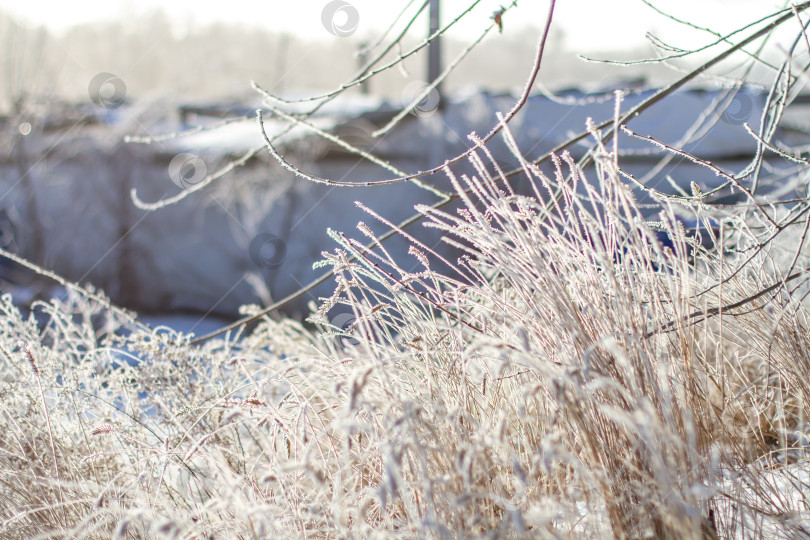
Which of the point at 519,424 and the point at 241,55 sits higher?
the point at 241,55

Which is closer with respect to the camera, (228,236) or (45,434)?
(45,434)

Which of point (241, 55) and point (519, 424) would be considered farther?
point (241, 55)

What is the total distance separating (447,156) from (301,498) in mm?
5883

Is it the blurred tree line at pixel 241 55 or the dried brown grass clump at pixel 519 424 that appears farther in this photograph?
the blurred tree line at pixel 241 55

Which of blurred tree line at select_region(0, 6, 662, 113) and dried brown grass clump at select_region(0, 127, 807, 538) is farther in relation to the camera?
blurred tree line at select_region(0, 6, 662, 113)

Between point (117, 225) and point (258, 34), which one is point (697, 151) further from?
point (258, 34)

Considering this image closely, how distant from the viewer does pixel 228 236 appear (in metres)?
8.38

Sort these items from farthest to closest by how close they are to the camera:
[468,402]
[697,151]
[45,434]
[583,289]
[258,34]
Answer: [258,34], [697,151], [45,434], [468,402], [583,289]

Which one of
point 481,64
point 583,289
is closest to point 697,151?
point 583,289

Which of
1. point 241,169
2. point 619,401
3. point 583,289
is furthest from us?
point 241,169

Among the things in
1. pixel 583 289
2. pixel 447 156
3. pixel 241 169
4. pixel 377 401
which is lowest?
pixel 377 401

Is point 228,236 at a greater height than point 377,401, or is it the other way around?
point 228,236

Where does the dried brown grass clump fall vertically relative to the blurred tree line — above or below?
below

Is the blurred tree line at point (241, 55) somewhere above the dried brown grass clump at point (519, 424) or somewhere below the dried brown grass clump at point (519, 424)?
above
